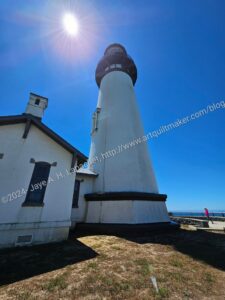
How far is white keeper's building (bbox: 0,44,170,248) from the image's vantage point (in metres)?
8.17

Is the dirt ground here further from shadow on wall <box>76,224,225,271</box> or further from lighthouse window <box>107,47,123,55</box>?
lighthouse window <box>107,47,123,55</box>

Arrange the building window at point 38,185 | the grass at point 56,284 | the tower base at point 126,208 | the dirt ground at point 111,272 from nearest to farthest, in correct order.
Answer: the dirt ground at point 111,272 < the grass at point 56,284 < the building window at point 38,185 < the tower base at point 126,208

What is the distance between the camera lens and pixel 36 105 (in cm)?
1023

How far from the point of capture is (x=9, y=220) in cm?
→ 766

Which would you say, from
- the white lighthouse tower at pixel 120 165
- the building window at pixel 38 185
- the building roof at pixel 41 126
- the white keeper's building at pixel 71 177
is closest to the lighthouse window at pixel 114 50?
the white lighthouse tower at pixel 120 165

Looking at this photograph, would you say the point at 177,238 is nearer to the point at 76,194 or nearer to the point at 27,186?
the point at 76,194

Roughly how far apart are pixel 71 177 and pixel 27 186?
254 cm

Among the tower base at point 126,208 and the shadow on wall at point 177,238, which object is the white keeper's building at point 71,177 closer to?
the tower base at point 126,208

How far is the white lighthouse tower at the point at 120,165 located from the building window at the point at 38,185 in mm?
4753

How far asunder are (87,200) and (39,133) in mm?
6818

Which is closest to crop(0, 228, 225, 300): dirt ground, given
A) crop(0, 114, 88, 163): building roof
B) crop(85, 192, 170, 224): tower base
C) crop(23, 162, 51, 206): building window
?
crop(23, 162, 51, 206): building window

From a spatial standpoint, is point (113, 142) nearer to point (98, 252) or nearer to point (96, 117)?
point (96, 117)

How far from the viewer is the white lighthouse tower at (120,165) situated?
37.7 feet

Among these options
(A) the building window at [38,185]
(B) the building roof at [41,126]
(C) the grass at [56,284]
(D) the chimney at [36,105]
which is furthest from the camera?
(D) the chimney at [36,105]
